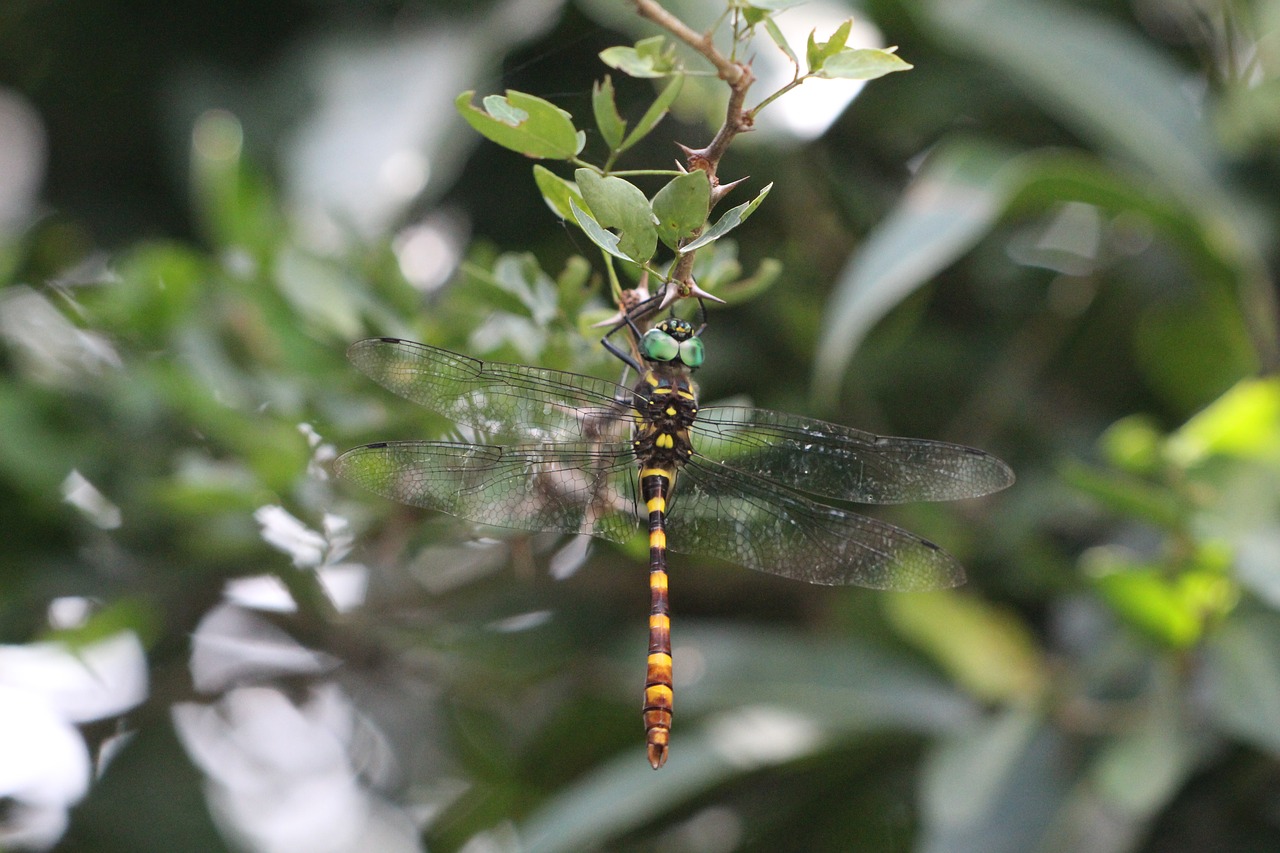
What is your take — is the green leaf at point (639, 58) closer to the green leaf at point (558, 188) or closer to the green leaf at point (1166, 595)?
the green leaf at point (558, 188)

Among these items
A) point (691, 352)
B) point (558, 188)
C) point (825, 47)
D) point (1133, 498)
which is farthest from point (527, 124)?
point (1133, 498)

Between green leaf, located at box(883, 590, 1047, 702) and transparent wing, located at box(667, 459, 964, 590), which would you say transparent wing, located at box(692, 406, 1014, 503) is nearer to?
transparent wing, located at box(667, 459, 964, 590)

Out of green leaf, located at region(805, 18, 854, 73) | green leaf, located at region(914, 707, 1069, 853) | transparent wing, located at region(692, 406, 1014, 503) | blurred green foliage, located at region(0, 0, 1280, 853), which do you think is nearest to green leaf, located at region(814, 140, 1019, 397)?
blurred green foliage, located at region(0, 0, 1280, 853)

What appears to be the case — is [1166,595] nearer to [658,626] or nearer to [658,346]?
[658,626]

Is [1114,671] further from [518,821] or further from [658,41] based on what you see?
[658,41]

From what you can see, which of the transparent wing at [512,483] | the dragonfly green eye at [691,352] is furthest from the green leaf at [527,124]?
the transparent wing at [512,483]

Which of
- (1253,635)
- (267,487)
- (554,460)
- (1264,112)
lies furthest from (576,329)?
(1264,112)

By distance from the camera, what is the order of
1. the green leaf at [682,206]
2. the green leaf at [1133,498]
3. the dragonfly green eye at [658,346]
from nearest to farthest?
the green leaf at [682,206] < the dragonfly green eye at [658,346] < the green leaf at [1133,498]
